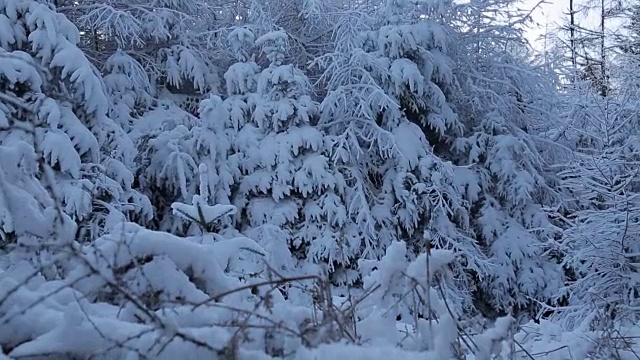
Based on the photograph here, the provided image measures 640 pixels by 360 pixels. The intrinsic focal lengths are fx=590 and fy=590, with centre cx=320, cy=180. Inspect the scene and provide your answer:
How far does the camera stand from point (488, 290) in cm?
823

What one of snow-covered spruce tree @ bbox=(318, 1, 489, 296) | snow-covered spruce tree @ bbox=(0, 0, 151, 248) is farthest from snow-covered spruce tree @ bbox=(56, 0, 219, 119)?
snow-covered spruce tree @ bbox=(318, 1, 489, 296)

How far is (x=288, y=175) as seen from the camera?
7555 millimetres

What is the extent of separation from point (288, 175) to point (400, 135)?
1.67 m

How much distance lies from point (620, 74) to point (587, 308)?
4302 mm

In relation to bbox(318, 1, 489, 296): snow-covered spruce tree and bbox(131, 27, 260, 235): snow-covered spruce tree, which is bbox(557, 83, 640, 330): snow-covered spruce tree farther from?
bbox(131, 27, 260, 235): snow-covered spruce tree

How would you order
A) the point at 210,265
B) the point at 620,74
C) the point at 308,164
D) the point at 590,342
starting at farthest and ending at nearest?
the point at 620,74 → the point at 308,164 → the point at 590,342 → the point at 210,265

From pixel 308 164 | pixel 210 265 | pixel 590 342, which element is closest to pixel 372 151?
pixel 308 164

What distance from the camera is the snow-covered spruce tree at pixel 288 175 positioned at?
297 inches

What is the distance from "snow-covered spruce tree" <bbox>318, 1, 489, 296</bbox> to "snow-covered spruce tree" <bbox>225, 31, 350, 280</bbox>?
0.30m

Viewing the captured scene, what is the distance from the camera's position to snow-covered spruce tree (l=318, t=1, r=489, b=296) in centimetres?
782

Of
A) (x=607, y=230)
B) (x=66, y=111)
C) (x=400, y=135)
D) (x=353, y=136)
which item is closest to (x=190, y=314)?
(x=66, y=111)

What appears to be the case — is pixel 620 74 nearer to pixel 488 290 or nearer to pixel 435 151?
pixel 435 151

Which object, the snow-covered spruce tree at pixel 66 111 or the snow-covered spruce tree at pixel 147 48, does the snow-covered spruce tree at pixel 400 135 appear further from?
the snow-covered spruce tree at pixel 66 111

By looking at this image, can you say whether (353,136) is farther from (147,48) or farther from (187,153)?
(147,48)
